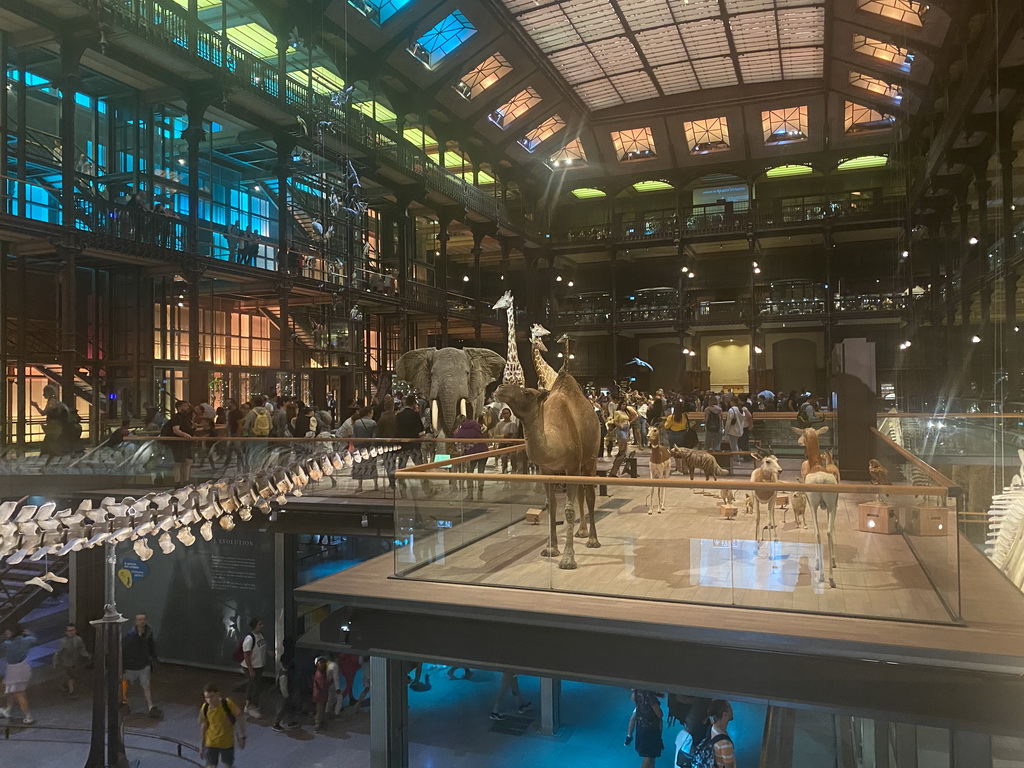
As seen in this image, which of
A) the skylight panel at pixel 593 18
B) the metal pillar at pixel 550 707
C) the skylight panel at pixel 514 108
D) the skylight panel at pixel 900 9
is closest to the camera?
the metal pillar at pixel 550 707

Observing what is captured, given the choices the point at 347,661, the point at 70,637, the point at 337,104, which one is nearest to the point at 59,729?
the point at 70,637

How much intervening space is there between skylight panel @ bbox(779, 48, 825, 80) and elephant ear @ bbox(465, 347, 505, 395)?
17512 mm

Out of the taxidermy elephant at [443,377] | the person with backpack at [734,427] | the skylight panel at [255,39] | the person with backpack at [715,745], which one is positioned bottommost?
the person with backpack at [715,745]

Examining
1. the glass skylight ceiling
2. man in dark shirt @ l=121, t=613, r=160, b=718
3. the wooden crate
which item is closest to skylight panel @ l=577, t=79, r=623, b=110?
the glass skylight ceiling

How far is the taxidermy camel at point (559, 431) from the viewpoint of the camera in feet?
19.5

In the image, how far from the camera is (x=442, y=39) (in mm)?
20625

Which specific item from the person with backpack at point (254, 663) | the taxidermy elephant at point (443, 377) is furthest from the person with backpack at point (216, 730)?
the taxidermy elephant at point (443, 377)

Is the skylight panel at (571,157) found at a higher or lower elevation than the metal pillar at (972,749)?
higher

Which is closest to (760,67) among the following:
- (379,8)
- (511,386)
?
(379,8)

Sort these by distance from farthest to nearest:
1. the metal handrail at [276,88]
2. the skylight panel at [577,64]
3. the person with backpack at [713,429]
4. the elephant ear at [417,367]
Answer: the skylight panel at [577,64] < the person with backpack at [713,429] < the metal handrail at [276,88] < the elephant ear at [417,367]

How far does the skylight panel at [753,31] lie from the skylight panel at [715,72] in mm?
965

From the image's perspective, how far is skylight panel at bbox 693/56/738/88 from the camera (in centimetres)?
2344

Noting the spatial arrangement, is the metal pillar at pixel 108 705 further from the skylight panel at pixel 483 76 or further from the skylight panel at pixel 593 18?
the skylight panel at pixel 483 76

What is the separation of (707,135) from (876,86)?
6.17 metres
